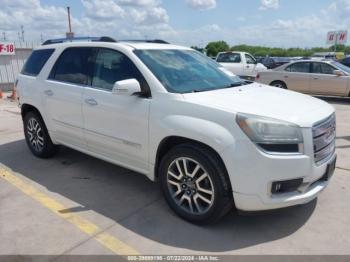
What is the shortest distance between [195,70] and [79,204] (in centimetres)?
211

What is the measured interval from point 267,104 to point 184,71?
115 centimetres

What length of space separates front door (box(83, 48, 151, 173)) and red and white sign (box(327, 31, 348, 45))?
30786 millimetres

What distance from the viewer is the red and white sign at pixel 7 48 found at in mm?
15680

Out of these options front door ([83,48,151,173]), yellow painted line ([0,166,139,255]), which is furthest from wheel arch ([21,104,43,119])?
front door ([83,48,151,173])

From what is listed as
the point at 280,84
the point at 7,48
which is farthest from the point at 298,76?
the point at 7,48

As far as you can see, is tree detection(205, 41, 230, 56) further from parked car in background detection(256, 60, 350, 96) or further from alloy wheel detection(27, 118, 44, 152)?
alloy wheel detection(27, 118, 44, 152)

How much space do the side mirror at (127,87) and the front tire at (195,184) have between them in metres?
0.75

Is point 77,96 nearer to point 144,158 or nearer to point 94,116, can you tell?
point 94,116

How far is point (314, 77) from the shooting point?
1278cm

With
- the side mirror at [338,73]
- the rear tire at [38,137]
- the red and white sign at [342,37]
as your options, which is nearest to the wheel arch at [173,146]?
the rear tire at [38,137]

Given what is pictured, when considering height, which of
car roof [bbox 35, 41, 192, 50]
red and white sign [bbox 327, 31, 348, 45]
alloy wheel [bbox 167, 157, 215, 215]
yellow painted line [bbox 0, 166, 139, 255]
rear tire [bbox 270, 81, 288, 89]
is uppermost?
red and white sign [bbox 327, 31, 348, 45]

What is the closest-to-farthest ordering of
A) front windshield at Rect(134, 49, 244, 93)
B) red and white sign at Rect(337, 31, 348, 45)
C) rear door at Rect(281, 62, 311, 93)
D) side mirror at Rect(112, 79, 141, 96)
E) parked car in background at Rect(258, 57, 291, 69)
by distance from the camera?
side mirror at Rect(112, 79, 141, 96) → front windshield at Rect(134, 49, 244, 93) → rear door at Rect(281, 62, 311, 93) → parked car in background at Rect(258, 57, 291, 69) → red and white sign at Rect(337, 31, 348, 45)

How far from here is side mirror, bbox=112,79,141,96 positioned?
152 inches

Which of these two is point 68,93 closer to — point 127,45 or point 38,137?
point 127,45
